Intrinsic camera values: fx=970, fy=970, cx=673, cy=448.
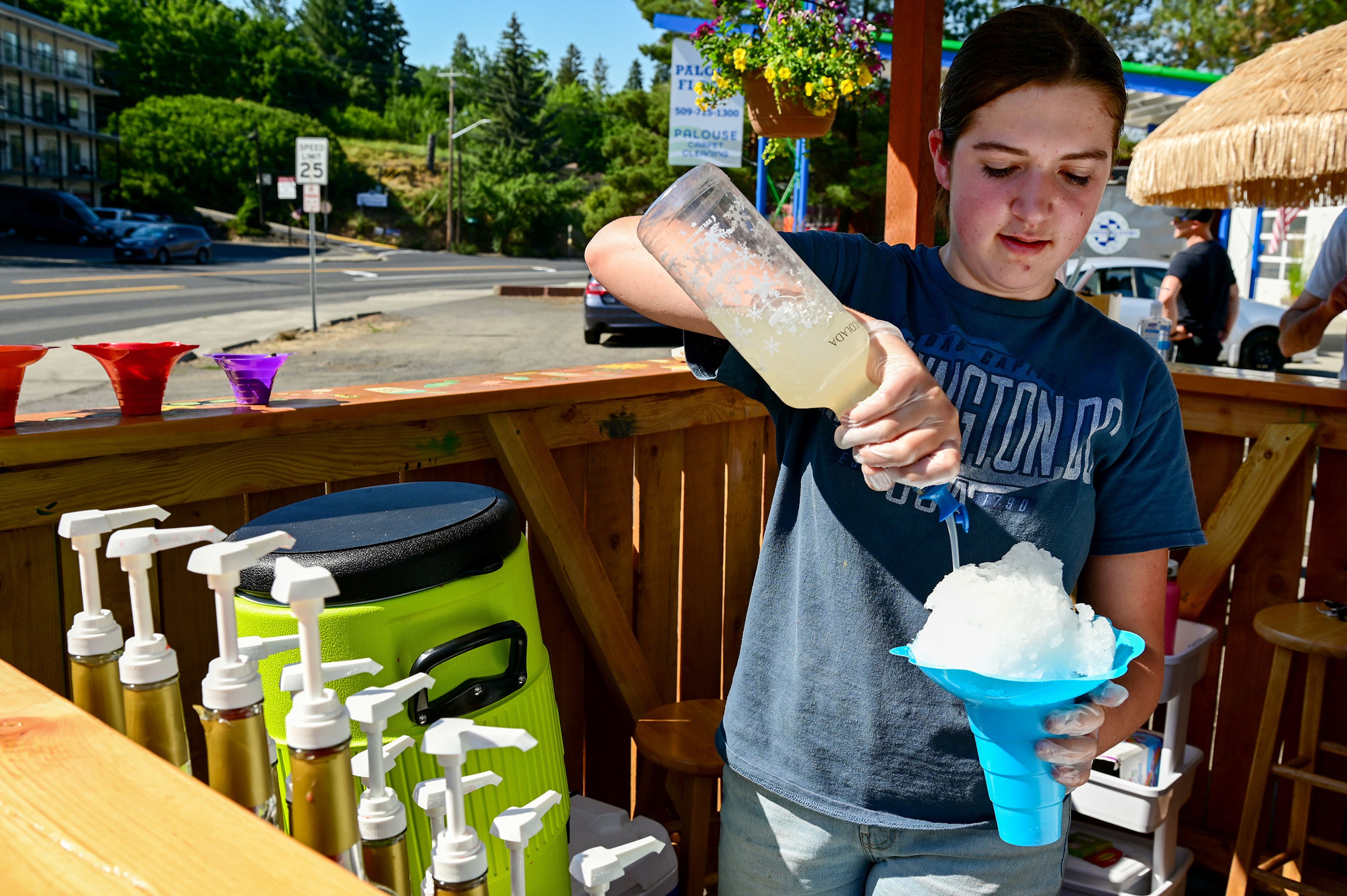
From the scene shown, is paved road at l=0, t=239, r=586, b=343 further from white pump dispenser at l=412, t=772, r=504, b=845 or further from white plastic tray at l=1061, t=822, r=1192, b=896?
white pump dispenser at l=412, t=772, r=504, b=845

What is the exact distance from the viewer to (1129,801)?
2.62 m

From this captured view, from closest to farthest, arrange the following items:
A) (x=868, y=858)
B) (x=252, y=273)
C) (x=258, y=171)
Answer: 1. (x=868, y=858)
2. (x=252, y=273)
3. (x=258, y=171)

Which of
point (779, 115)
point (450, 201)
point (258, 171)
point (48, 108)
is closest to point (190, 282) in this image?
point (779, 115)

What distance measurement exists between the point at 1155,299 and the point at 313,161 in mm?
12716

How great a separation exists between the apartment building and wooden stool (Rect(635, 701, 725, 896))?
200 ft

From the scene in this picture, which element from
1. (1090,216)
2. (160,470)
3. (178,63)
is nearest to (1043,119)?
(1090,216)

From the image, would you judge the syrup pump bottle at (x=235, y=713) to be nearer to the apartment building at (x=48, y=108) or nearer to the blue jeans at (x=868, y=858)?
the blue jeans at (x=868, y=858)

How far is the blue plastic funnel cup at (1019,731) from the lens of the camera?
3.32 ft

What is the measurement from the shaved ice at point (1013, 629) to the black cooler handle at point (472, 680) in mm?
647

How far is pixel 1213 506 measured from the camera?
3076 millimetres

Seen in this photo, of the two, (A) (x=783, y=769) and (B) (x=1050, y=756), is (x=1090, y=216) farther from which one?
(A) (x=783, y=769)

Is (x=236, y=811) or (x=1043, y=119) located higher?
(x=1043, y=119)

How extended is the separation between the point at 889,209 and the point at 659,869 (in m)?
2.17

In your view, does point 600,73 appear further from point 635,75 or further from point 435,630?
point 435,630
